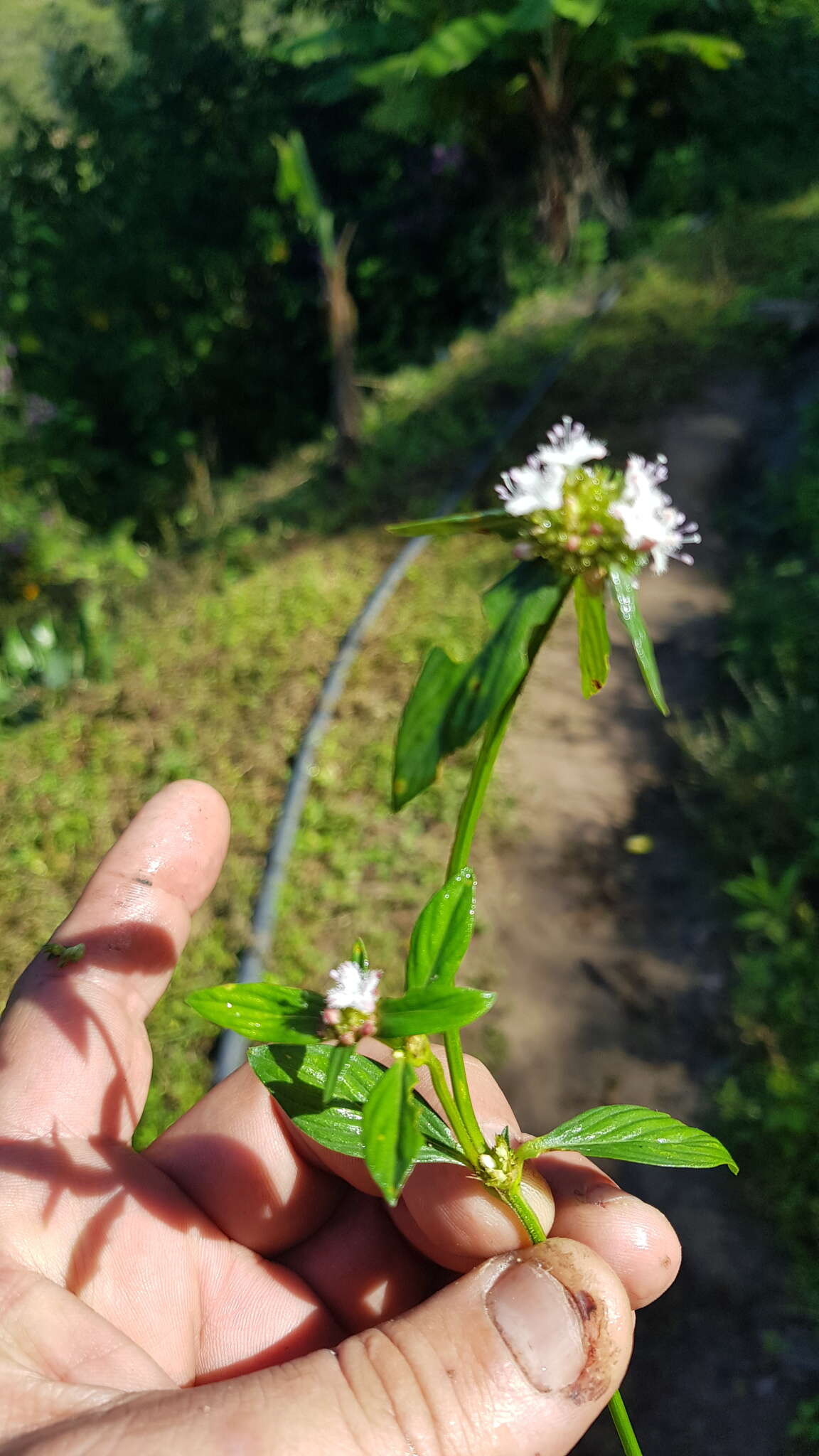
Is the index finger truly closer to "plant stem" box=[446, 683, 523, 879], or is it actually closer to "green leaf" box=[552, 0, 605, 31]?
"plant stem" box=[446, 683, 523, 879]

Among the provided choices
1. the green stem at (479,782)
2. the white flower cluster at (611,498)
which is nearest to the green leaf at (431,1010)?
the green stem at (479,782)

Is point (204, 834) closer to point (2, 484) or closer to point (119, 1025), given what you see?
point (119, 1025)

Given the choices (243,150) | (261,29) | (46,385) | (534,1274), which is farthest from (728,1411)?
(261,29)

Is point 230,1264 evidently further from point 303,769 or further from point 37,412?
point 37,412

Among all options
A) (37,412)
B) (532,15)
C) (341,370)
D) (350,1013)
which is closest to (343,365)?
(341,370)

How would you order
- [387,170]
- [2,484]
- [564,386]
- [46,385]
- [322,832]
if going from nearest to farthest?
1. [322,832]
2. [2,484]
3. [564,386]
4. [46,385]
5. [387,170]

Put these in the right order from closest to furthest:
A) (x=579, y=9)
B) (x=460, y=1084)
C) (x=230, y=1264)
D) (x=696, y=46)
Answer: (x=460, y=1084) < (x=230, y=1264) < (x=579, y=9) < (x=696, y=46)
